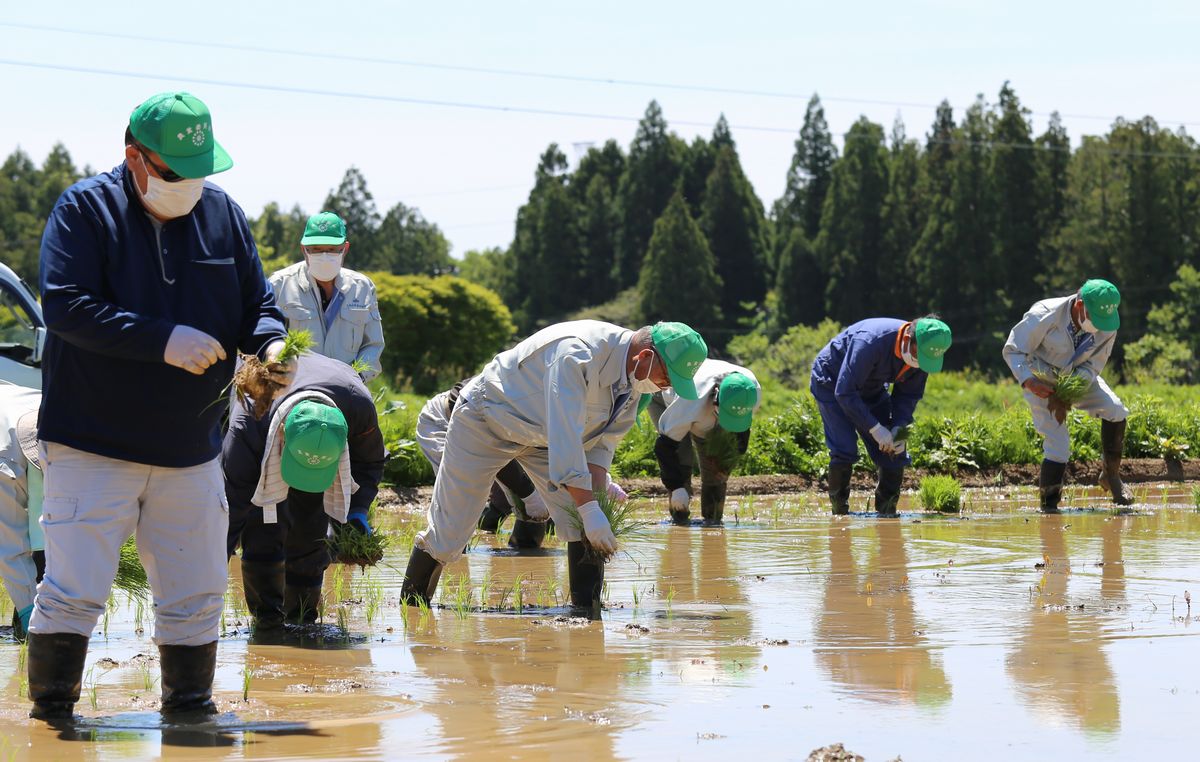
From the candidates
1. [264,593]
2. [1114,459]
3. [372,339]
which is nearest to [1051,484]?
[1114,459]

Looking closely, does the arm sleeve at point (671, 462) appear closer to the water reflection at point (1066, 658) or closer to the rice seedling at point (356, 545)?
the water reflection at point (1066, 658)

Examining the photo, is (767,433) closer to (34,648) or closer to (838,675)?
(838,675)

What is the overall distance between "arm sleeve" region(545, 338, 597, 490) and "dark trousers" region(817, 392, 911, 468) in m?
5.55

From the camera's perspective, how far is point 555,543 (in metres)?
10.3

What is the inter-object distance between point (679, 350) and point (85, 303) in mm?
2992

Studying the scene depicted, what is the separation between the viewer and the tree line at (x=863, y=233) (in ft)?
202

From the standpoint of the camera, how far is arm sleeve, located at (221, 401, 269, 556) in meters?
6.59

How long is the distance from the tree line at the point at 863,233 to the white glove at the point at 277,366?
43312 millimetres

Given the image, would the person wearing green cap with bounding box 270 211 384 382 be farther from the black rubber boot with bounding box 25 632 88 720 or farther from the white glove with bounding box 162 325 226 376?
the white glove with bounding box 162 325 226 376

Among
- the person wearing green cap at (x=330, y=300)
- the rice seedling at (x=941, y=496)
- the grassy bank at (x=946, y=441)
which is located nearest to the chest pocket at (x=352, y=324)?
the person wearing green cap at (x=330, y=300)

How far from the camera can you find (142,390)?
4.54 meters

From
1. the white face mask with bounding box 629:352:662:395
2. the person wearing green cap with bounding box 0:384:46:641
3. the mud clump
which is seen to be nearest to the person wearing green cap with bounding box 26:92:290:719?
the person wearing green cap with bounding box 0:384:46:641

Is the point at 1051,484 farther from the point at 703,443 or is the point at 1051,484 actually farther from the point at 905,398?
the point at 703,443

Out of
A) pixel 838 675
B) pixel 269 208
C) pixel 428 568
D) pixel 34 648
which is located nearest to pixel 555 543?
pixel 428 568
